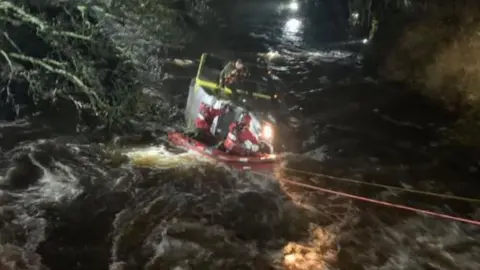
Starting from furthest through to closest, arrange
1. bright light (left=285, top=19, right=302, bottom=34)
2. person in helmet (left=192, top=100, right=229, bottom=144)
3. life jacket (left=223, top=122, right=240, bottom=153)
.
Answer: bright light (left=285, top=19, right=302, bottom=34) < person in helmet (left=192, top=100, right=229, bottom=144) < life jacket (left=223, top=122, right=240, bottom=153)

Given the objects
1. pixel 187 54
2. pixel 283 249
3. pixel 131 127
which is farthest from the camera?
pixel 187 54

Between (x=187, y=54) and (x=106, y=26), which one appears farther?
(x=187, y=54)

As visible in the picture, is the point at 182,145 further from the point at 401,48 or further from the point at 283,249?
the point at 401,48

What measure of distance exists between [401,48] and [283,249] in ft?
44.9

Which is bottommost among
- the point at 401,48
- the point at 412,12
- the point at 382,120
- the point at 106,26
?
the point at 382,120

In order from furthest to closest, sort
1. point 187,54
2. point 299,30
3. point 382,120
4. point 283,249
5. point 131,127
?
point 299,30
point 187,54
point 382,120
point 131,127
point 283,249

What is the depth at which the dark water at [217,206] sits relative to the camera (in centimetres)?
900

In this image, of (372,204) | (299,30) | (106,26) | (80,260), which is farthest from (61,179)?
(299,30)

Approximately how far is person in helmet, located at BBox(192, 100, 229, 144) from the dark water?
555 millimetres

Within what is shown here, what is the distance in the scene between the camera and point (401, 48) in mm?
20516

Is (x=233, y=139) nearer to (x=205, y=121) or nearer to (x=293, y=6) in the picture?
(x=205, y=121)

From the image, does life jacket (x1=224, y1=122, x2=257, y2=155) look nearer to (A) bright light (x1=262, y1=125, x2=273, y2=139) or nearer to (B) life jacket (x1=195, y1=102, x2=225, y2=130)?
(A) bright light (x1=262, y1=125, x2=273, y2=139)

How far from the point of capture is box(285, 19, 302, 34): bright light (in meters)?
33.9

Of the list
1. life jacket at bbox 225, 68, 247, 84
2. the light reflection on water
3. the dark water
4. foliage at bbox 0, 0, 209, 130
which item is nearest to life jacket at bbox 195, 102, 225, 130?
life jacket at bbox 225, 68, 247, 84
